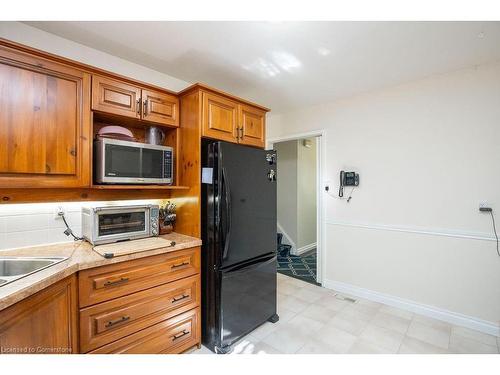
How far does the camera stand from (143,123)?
209 centimetres

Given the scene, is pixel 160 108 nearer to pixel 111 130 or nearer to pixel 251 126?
pixel 111 130

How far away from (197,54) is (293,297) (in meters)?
2.80

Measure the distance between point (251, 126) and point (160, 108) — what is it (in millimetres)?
873

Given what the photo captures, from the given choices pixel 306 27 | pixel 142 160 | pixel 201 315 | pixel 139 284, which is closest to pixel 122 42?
pixel 142 160

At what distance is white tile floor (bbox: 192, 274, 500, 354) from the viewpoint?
1.95m

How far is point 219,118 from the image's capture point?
209cm

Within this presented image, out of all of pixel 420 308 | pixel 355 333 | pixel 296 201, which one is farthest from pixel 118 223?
pixel 296 201

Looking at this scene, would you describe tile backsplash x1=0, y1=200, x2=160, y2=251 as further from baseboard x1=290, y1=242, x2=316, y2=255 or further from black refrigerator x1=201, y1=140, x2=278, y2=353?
baseboard x1=290, y1=242, x2=316, y2=255

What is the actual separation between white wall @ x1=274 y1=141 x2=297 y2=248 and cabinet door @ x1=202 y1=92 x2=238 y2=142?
2.64 metres

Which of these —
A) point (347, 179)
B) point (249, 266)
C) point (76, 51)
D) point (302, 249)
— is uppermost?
point (76, 51)

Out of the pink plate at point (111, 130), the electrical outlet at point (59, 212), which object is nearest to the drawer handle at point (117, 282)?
the electrical outlet at point (59, 212)

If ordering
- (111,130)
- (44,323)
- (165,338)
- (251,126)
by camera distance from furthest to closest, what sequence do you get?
(251,126) < (111,130) < (165,338) < (44,323)

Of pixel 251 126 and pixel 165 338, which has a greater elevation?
pixel 251 126
